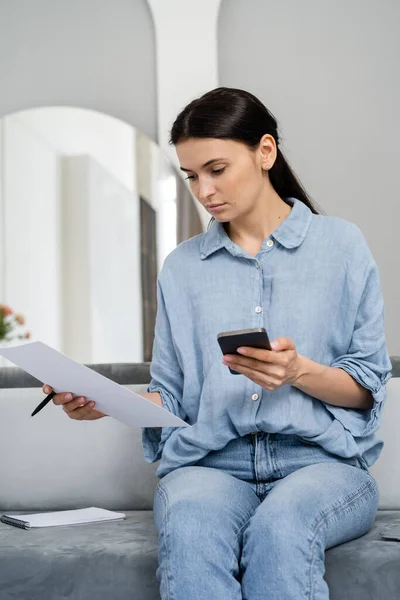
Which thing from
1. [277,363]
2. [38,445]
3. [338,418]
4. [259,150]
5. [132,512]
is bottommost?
[132,512]

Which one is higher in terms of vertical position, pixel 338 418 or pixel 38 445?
pixel 338 418

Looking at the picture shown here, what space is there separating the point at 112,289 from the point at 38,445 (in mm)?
1497

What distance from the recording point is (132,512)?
1927mm

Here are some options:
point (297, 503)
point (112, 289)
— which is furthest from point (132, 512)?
point (112, 289)

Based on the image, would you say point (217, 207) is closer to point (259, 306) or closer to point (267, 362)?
point (259, 306)

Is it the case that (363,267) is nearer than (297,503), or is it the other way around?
(297,503)

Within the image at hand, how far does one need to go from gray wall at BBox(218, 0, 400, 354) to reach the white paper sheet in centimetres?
203

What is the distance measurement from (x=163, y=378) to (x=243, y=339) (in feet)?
1.52

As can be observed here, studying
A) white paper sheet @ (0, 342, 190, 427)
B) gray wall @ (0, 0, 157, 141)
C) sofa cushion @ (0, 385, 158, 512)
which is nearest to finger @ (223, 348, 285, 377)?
white paper sheet @ (0, 342, 190, 427)

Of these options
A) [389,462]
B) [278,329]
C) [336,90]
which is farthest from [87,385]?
[336,90]

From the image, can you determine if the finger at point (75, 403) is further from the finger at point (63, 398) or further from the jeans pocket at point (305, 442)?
the jeans pocket at point (305, 442)

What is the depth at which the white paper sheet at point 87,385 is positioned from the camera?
1427 millimetres

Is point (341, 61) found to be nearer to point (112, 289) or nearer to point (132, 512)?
point (112, 289)

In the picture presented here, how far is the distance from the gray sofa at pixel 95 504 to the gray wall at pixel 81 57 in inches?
73.0
